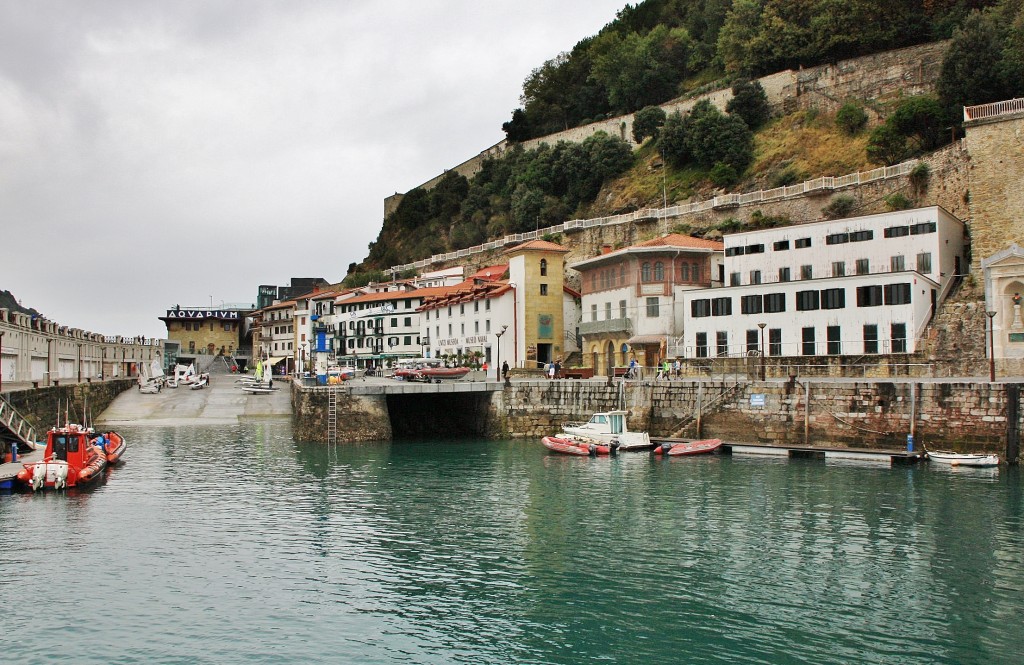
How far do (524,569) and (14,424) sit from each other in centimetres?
2776

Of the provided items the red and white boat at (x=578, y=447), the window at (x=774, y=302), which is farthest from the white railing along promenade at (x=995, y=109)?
the red and white boat at (x=578, y=447)

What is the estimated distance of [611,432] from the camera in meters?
45.8

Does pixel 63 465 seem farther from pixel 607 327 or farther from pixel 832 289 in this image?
pixel 832 289

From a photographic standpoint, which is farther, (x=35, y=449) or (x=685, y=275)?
(x=685, y=275)

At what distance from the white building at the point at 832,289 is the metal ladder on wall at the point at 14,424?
3675cm

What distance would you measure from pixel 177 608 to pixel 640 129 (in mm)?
85605

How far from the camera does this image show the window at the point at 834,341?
4918 centimetres

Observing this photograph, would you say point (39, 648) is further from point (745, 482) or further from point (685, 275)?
point (685, 275)

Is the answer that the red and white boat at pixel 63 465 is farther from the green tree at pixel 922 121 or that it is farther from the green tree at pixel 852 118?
the green tree at pixel 852 118

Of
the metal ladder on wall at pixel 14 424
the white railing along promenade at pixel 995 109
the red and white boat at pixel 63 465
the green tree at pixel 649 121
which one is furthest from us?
the green tree at pixel 649 121

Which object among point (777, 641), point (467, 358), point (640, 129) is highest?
point (640, 129)

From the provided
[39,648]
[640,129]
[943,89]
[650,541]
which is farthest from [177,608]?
[640,129]

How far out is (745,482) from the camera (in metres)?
33.7

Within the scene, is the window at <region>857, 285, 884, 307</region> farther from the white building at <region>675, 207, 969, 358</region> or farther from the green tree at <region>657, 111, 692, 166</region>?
the green tree at <region>657, 111, 692, 166</region>
